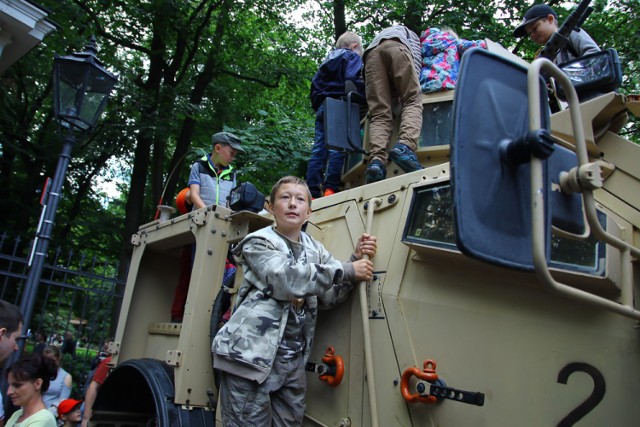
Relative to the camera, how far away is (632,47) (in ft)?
33.0

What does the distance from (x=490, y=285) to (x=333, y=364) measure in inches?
31.0

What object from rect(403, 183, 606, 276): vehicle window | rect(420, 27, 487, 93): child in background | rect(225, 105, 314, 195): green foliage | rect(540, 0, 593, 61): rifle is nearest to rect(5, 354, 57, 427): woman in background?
rect(403, 183, 606, 276): vehicle window

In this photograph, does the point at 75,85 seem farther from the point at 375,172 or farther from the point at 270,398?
the point at 270,398

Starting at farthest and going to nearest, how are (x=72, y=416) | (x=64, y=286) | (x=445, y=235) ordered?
(x=64, y=286)
(x=72, y=416)
(x=445, y=235)

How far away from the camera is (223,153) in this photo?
481 cm

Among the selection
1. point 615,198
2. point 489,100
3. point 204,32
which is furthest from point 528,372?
point 204,32

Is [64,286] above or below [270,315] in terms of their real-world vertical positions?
above

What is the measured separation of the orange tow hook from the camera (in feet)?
7.09

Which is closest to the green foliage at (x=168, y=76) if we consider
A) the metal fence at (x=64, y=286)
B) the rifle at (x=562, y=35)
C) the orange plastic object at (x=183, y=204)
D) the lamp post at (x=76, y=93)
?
the metal fence at (x=64, y=286)

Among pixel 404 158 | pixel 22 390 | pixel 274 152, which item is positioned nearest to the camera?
pixel 404 158

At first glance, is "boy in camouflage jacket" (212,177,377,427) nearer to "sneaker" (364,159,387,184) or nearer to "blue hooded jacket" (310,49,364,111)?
"sneaker" (364,159,387,184)

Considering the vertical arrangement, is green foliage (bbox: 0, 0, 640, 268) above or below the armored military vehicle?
above

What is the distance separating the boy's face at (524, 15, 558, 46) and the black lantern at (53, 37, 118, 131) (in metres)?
4.27

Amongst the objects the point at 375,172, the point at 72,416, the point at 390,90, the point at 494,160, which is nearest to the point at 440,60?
Result: the point at 390,90
